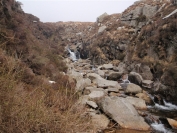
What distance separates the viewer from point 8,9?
11844mm

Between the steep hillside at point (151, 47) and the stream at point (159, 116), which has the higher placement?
the steep hillside at point (151, 47)

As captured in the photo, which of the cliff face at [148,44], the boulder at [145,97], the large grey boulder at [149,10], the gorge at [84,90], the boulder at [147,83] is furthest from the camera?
the large grey boulder at [149,10]

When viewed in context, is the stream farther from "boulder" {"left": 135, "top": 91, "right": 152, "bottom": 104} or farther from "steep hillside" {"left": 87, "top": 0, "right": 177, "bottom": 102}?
"steep hillside" {"left": 87, "top": 0, "right": 177, "bottom": 102}

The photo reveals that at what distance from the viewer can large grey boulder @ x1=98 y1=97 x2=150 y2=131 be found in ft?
25.2

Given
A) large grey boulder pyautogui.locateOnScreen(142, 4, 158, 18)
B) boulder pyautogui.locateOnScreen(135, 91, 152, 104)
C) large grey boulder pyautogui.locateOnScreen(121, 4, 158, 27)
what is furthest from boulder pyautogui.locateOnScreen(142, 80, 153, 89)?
large grey boulder pyautogui.locateOnScreen(142, 4, 158, 18)

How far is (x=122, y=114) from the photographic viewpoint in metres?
8.16

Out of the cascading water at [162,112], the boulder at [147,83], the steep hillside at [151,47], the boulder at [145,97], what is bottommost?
the cascading water at [162,112]

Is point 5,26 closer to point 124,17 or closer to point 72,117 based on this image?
point 72,117

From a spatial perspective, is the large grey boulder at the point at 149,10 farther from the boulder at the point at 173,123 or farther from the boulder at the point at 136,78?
the boulder at the point at 173,123

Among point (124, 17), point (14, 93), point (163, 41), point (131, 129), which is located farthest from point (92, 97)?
point (124, 17)

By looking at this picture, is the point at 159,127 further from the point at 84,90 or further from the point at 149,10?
the point at 149,10

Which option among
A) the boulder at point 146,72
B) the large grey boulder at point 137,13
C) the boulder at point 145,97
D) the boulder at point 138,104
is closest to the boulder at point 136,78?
the boulder at point 146,72

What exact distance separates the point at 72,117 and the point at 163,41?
556 inches

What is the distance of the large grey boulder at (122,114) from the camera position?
7672 millimetres
